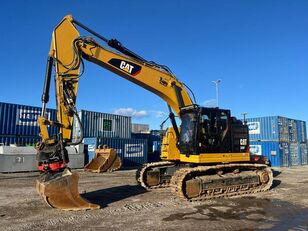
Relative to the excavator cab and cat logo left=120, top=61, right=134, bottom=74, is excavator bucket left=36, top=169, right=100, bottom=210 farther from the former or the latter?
the excavator cab

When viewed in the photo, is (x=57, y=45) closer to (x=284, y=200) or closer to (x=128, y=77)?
(x=128, y=77)

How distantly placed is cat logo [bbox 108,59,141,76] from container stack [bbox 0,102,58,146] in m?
15.1

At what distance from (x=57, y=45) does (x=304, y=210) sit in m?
8.79

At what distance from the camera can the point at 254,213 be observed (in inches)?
345

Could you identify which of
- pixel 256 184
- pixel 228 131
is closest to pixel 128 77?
pixel 228 131

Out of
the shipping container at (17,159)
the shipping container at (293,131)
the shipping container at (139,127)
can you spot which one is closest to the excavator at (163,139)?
the shipping container at (17,159)

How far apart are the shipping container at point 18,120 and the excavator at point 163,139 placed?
14.2 metres

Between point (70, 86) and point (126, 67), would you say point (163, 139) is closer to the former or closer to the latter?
point (126, 67)

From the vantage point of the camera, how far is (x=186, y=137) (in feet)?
36.6

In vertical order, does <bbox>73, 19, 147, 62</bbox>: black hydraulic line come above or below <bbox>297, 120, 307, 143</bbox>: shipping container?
above

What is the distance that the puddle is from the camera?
25.8 feet

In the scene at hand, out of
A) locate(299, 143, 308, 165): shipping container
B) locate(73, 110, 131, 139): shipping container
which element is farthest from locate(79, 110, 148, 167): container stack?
locate(299, 143, 308, 165): shipping container

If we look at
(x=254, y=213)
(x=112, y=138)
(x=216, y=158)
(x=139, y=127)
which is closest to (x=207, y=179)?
(x=216, y=158)

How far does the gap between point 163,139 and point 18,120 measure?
581 inches
